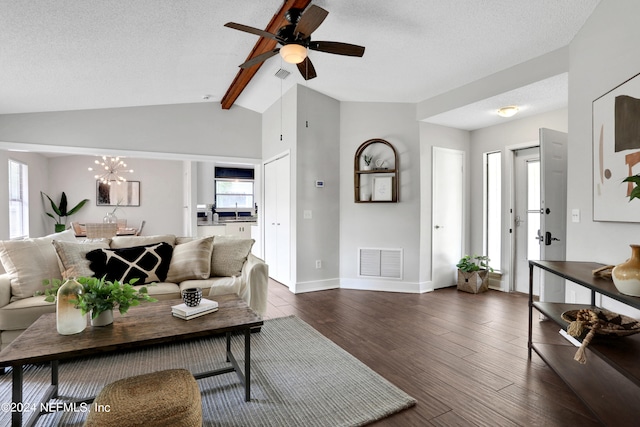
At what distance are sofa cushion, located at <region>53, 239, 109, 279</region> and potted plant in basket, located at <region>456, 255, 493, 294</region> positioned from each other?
437 cm

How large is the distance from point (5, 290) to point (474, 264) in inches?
198

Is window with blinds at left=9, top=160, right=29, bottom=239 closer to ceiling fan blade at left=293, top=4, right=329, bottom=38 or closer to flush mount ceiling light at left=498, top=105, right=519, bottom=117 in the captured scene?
ceiling fan blade at left=293, top=4, right=329, bottom=38

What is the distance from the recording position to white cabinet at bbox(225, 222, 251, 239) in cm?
719

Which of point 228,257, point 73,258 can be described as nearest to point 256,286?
point 228,257

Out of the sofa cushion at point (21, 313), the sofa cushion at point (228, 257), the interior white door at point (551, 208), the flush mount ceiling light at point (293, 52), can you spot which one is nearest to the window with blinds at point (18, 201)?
the sofa cushion at point (21, 313)

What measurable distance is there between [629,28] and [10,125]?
21.6 feet

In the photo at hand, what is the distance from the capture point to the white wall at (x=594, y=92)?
2.13 meters

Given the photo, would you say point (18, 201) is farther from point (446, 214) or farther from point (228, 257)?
point (446, 214)

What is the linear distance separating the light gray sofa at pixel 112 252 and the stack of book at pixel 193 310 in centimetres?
85

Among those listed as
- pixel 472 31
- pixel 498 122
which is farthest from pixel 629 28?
pixel 498 122

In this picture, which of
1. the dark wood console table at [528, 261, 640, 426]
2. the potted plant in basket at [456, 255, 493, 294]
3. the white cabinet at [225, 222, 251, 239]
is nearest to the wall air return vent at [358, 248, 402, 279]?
the potted plant in basket at [456, 255, 493, 294]

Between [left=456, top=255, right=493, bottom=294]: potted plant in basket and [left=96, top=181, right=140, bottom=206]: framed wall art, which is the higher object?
[left=96, top=181, right=140, bottom=206]: framed wall art

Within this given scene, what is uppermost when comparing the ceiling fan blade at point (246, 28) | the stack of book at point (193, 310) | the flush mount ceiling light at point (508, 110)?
the ceiling fan blade at point (246, 28)

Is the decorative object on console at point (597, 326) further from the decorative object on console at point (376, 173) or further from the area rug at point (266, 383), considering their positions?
the decorative object on console at point (376, 173)
